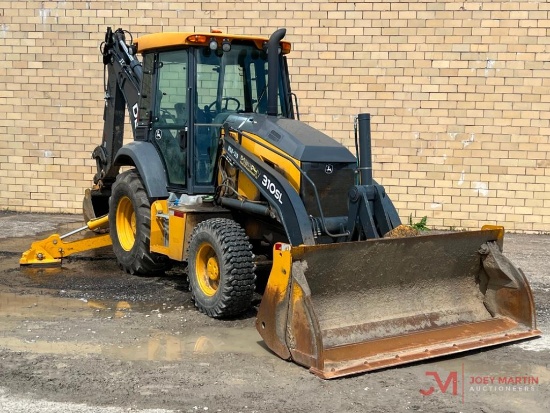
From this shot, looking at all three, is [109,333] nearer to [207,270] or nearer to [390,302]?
[207,270]

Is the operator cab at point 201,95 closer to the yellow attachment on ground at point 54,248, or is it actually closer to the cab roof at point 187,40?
the cab roof at point 187,40

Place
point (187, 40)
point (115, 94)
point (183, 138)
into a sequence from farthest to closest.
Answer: point (115, 94) < point (183, 138) < point (187, 40)

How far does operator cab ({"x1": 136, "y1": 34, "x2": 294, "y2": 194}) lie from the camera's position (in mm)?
7785

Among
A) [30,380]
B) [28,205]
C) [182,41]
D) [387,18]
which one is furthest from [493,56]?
[30,380]

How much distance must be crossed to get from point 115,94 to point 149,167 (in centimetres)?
185

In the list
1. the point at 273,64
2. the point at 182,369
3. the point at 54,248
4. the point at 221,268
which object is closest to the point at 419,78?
the point at 273,64

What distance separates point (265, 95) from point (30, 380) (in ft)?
12.6

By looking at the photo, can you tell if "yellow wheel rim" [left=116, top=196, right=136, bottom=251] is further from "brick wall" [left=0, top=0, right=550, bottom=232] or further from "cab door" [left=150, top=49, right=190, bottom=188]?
"brick wall" [left=0, top=0, right=550, bottom=232]

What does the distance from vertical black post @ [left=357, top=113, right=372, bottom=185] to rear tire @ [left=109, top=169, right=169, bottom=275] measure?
99.0 inches

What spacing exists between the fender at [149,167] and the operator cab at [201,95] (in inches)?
3.3

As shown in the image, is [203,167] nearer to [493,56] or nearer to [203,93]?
[203,93]

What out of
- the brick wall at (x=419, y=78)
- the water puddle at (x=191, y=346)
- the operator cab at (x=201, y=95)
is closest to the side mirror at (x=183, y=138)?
the operator cab at (x=201, y=95)

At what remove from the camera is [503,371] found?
583cm

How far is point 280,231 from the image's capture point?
7375mm
